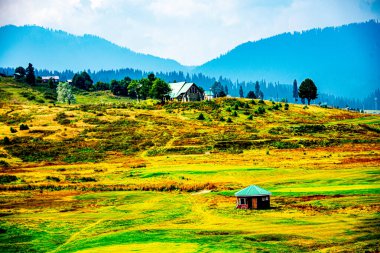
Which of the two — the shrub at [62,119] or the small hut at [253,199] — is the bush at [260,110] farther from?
the small hut at [253,199]

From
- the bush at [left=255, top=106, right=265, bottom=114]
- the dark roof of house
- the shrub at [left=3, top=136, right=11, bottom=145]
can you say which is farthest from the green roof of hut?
the dark roof of house

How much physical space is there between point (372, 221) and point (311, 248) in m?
9.62

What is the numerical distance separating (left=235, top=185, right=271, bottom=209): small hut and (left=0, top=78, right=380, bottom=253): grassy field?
1.31 m

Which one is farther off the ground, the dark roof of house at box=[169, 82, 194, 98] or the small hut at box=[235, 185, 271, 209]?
the dark roof of house at box=[169, 82, 194, 98]

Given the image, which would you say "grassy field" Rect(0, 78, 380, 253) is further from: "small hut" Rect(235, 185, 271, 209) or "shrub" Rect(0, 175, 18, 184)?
"small hut" Rect(235, 185, 271, 209)

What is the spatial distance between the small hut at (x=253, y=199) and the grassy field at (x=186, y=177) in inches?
51.6

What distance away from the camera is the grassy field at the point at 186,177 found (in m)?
44.6

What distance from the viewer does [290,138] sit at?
11819 cm

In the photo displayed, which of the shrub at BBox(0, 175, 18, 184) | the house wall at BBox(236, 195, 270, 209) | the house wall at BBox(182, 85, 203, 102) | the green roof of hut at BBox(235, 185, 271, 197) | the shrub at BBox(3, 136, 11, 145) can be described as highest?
the house wall at BBox(182, 85, 203, 102)

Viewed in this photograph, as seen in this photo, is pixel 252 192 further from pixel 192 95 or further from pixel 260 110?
pixel 192 95

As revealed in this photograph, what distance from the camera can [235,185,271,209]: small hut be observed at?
55844 mm

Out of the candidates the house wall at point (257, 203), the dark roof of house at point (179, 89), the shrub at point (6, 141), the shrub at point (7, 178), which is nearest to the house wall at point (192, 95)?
the dark roof of house at point (179, 89)

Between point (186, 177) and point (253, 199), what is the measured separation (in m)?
23.9

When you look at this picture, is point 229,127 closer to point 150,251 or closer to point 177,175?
point 177,175
